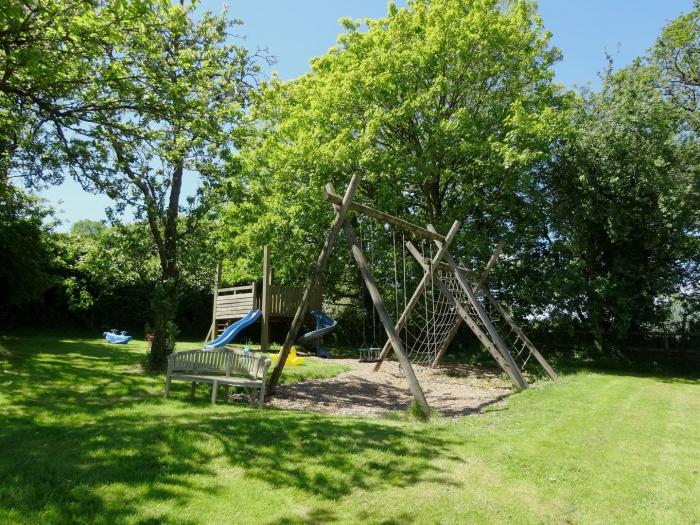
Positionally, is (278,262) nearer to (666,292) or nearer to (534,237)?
(534,237)

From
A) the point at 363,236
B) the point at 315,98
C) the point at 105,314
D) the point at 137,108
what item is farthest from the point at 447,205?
the point at 105,314

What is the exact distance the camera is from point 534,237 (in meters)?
18.5

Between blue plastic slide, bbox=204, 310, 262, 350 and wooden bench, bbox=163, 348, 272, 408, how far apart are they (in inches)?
241

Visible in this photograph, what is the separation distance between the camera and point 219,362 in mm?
7895

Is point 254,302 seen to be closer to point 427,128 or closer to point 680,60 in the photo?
point 427,128

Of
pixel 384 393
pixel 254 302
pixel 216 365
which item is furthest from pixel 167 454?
pixel 254 302

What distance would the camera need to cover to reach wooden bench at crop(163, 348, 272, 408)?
744 centimetres

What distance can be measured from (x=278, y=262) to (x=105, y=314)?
27.4ft

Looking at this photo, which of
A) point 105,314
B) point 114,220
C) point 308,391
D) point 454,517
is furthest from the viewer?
point 105,314

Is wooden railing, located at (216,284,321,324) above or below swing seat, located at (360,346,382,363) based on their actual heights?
above

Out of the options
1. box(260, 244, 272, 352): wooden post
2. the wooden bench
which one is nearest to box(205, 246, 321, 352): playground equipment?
box(260, 244, 272, 352): wooden post

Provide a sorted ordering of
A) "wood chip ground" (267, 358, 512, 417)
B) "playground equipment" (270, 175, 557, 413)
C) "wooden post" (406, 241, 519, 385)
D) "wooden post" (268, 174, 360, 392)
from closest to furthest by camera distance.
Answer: "playground equipment" (270, 175, 557, 413)
"wood chip ground" (267, 358, 512, 417)
"wooden post" (268, 174, 360, 392)
"wooden post" (406, 241, 519, 385)

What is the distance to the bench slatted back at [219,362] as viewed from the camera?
756 centimetres

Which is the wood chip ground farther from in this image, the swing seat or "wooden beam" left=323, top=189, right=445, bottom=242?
"wooden beam" left=323, top=189, right=445, bottom=242
